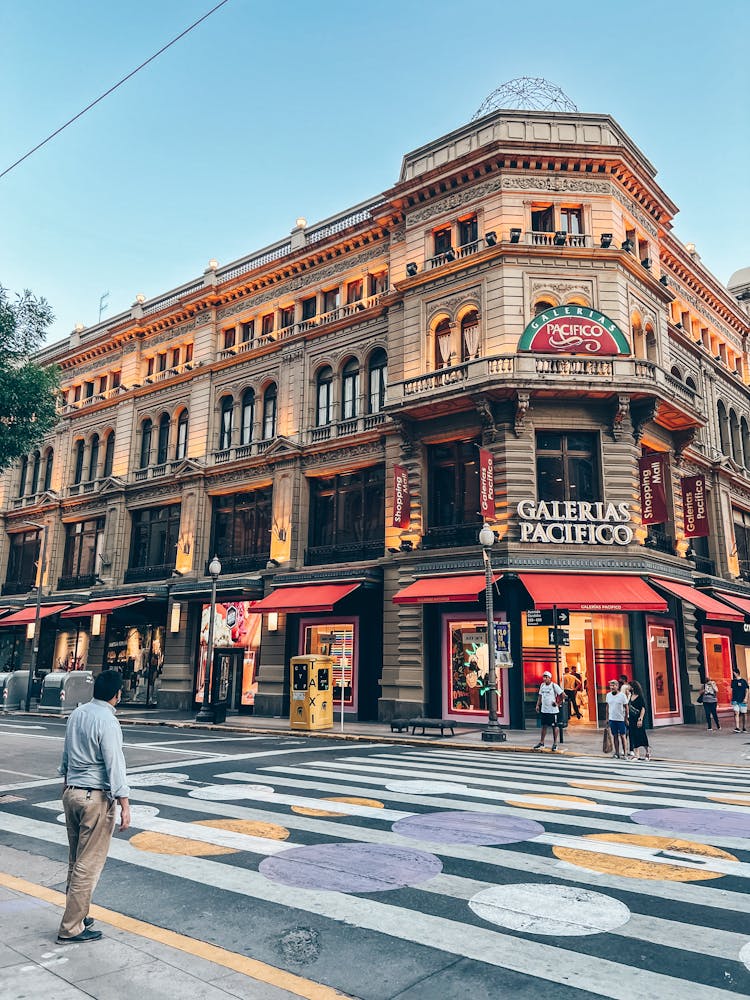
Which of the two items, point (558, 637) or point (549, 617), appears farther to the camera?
point (549, 617)

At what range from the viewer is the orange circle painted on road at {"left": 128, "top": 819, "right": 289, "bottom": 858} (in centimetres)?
713

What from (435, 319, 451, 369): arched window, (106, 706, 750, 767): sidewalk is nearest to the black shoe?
(106, 706, 750, 767): sidewalk

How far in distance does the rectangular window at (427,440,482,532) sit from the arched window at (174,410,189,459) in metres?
14.5

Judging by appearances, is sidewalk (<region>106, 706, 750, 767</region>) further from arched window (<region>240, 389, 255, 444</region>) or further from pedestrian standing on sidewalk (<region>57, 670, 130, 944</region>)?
arched window (<region>240, 389, 255, 444</region>)

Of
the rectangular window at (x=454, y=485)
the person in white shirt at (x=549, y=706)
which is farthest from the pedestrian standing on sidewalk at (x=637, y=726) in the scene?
the rectangular window at (x=454, y=485)

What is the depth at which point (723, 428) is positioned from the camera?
3272 cm

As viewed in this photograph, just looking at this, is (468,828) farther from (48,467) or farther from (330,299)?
(48,467)

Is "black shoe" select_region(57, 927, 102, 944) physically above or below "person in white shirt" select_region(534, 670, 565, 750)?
below

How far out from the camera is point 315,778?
38.1 ft

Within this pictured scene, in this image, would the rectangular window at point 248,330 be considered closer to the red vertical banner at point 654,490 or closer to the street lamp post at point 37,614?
the street lamp post at point 37,614

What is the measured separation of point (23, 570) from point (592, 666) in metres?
33.4

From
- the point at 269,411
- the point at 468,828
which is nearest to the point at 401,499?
the point at 269,411

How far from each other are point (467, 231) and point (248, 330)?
1201 centimetres

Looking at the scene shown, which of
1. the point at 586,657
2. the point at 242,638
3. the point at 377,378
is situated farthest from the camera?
the point at 242,638
